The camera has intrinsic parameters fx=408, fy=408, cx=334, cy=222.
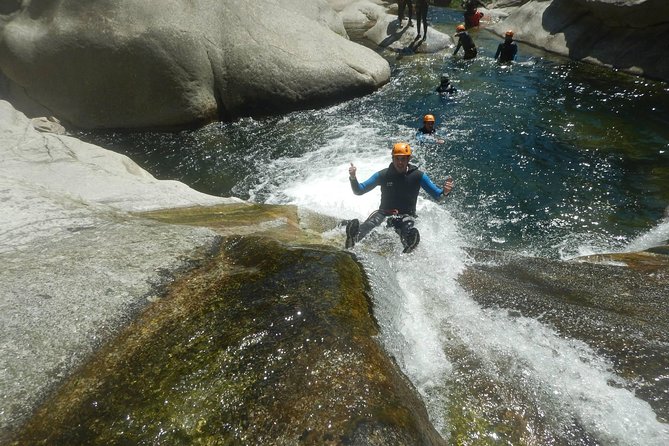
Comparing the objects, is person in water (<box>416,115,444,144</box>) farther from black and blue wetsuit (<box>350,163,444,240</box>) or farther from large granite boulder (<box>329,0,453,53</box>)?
large granite boulder (<box>329,0,453,53</box>)

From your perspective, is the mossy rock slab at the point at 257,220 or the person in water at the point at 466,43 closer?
the mossy rock slab at the point at 257,220

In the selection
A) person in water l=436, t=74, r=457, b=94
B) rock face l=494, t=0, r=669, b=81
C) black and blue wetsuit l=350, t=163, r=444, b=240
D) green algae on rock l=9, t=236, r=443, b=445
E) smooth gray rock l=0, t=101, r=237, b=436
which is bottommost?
smooth gray rock l=0, t=101, r=237, b=436

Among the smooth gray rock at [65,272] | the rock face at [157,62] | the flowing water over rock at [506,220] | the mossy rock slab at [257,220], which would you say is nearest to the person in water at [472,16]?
the flowing water over rock at [506,220]

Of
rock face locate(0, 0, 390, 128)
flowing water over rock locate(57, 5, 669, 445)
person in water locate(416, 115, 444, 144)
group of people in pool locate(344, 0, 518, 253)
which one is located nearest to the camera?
flowing water over rock locate(57, 5, 669, 445)

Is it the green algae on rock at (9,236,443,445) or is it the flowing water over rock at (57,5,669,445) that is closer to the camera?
the green algae on rock at (9,236,443,445)

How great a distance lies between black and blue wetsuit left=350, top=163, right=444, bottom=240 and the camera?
6883 millimetres

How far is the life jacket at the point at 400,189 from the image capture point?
6.95 meters

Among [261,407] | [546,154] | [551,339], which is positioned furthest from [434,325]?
[546,154]

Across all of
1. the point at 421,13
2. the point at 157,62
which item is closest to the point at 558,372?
the point at 157,62

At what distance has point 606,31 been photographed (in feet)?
51.3

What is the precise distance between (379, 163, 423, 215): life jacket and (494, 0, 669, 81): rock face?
11921mm

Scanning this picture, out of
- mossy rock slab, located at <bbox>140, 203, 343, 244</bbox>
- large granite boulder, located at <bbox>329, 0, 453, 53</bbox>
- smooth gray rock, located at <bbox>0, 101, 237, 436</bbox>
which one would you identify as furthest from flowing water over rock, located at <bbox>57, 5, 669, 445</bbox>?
smooth gray rock, located at <bbox>0, 101, 237, 436</bbox>

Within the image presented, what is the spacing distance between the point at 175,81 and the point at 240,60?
6.32ft

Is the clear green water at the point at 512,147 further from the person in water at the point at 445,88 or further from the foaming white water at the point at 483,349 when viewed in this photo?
the foaming white water at the point at 483,349
